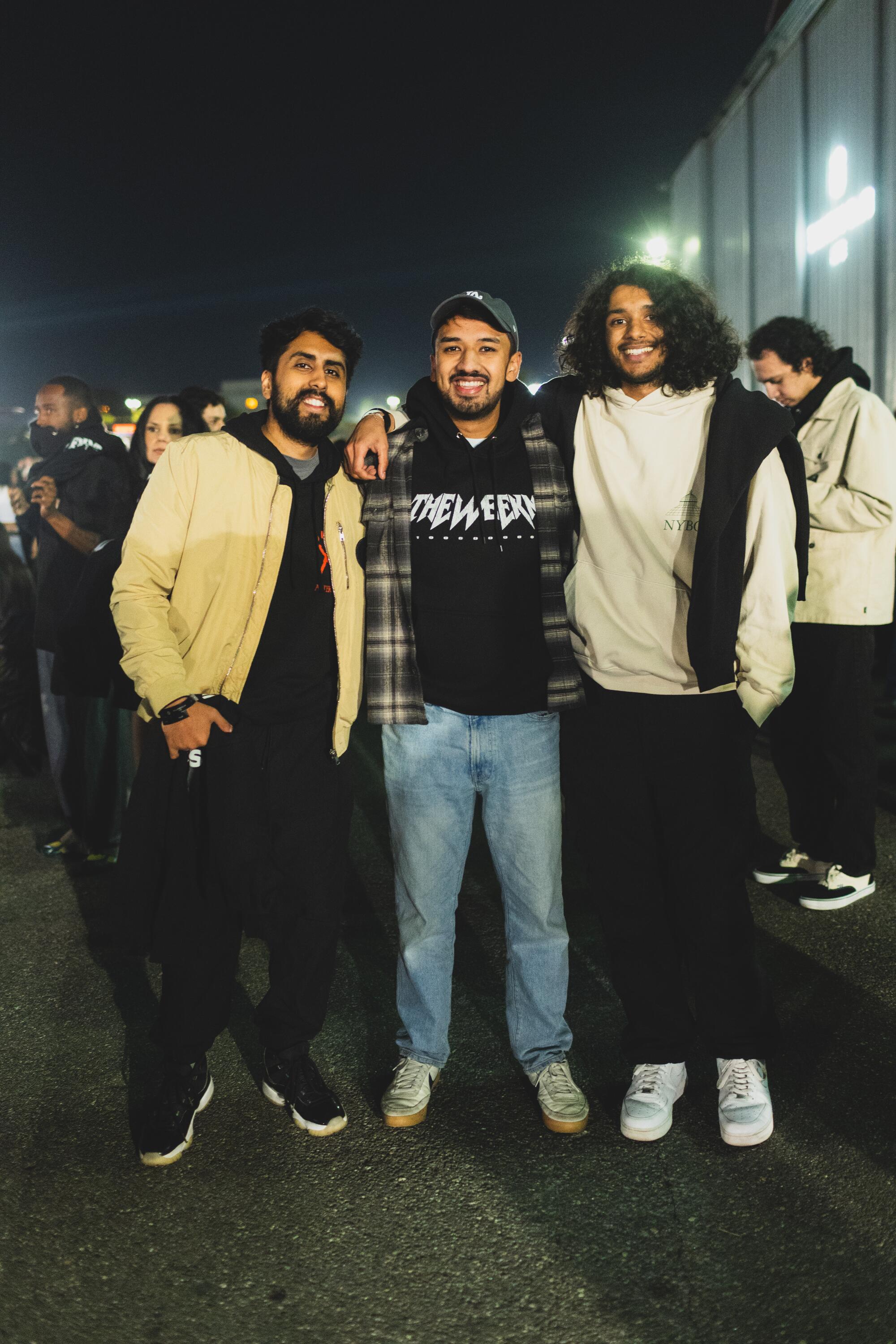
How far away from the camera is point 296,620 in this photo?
9.31 ft

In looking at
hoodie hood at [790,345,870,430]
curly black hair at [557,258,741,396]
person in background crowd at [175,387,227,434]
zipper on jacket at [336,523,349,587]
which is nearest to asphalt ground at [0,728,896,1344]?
zipper on jacket at [336,523,349,587]

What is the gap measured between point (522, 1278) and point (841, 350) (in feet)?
13.1

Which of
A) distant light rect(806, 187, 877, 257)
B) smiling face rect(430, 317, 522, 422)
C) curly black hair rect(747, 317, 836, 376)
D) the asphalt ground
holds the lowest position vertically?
the asphalt ground

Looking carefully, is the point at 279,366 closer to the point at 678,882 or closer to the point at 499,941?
the point at 678,882

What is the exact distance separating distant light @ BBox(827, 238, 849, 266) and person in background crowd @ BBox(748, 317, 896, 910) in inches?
306

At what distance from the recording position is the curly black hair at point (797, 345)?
14.2 ft

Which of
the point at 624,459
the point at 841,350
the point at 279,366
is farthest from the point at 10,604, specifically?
the point at 841,350

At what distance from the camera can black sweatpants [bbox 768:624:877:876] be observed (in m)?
4.24

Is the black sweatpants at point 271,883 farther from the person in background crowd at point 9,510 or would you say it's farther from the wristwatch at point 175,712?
the person in background crowd at point 9,510

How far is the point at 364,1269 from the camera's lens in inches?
87.9

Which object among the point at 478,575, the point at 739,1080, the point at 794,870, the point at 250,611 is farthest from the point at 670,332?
the point at 794,870

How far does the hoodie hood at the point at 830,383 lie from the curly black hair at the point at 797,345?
1.5 inches

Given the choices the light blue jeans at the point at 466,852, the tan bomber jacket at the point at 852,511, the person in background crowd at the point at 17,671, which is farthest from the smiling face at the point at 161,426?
the tan bomber jacket at the point at 852,511

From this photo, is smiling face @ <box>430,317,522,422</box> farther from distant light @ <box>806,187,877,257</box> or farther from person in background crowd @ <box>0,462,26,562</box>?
distant light @ <box>806,187,877,257</box>
